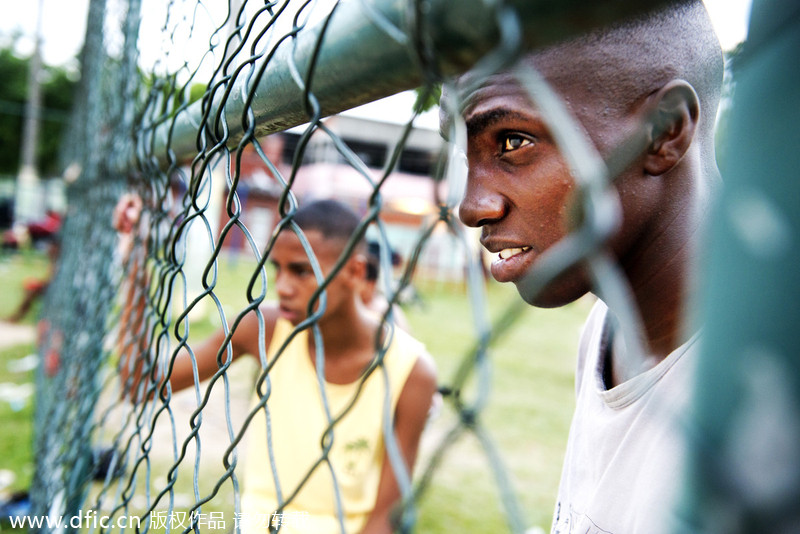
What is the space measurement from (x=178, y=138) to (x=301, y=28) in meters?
0.78

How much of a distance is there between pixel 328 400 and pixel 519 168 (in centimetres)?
147

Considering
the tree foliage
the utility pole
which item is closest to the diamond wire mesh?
the utility pole

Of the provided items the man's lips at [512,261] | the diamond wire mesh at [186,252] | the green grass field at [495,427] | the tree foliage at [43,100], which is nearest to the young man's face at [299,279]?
the diamond wire mesh at [186,252]

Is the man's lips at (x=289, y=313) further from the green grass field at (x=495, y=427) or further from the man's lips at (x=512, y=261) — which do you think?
the man's lips at (x=512, y=261)

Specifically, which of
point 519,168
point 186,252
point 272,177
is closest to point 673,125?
point 519,168

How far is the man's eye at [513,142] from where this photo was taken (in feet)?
3.05

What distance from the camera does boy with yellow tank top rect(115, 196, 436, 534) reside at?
7.03 feet

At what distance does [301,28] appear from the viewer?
84 centimetres

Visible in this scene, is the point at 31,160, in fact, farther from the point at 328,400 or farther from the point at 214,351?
the point at 328,400

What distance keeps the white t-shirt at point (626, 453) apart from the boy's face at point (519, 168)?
0.31 meters

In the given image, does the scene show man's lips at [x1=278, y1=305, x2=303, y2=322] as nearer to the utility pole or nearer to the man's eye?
the man's eye

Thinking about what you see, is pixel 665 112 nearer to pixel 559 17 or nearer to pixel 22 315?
pixel 559 17

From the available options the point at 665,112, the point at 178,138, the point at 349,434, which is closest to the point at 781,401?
the point at 665,112

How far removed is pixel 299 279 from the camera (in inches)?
96.4
